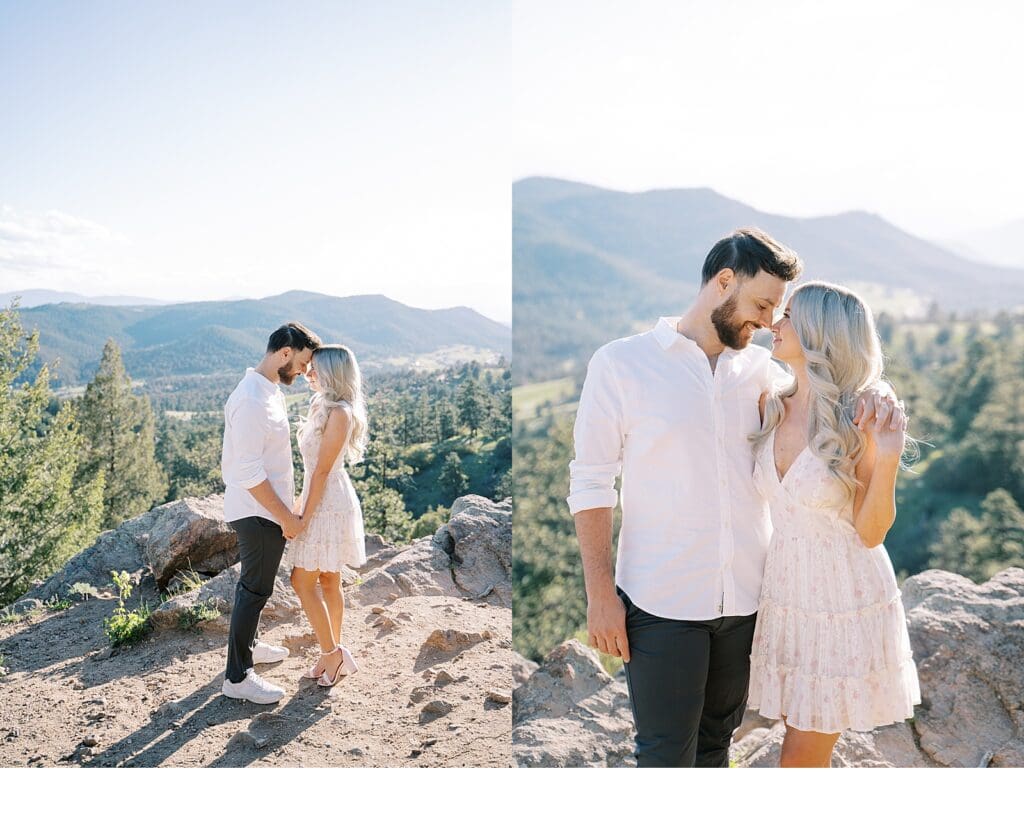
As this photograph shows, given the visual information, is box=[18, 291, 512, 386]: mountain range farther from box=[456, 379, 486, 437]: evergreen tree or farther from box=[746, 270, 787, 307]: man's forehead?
box=[746, 270, 787, 307]: man's forehead

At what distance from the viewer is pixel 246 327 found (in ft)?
12.5

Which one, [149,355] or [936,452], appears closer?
[149,355]

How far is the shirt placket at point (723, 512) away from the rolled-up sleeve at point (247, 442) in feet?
5.25

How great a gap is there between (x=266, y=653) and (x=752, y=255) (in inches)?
93.3

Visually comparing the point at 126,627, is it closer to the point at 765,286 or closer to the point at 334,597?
the point at 334,597

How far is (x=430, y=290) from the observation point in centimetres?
396

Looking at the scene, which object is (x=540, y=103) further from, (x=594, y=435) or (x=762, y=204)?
(x=594, y=435)

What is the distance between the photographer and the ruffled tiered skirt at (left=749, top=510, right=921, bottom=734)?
196 centimetres

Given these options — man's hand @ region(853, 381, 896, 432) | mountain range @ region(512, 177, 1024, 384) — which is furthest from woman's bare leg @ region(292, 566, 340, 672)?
mountain range @ region(512, 177, 1024, 384)

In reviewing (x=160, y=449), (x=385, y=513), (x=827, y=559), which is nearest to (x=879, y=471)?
(x=827, y=559)

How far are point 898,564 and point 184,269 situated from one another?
86.5 feet

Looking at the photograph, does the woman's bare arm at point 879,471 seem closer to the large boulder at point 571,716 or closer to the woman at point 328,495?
the large boulder at point 571,716

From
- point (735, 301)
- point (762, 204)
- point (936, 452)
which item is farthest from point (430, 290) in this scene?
point (762, 204)

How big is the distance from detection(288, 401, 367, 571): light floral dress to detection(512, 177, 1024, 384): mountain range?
62.6 feet
